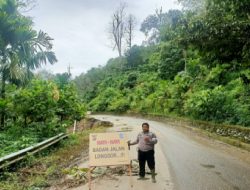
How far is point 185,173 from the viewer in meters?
10.1

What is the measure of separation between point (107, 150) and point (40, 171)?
137 inches

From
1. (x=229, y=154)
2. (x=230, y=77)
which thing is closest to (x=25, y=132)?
(x=229, y=154)

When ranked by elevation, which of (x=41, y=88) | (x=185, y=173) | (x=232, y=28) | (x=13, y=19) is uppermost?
(x=13, y=19)

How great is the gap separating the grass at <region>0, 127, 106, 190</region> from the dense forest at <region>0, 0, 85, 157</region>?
1.57 meters

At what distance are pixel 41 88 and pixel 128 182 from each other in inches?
348

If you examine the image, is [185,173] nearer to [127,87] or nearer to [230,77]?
[230,77]

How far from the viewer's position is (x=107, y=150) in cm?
826

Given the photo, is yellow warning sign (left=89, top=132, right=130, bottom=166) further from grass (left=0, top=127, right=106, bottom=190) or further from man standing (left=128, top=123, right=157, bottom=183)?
grass (left=0, top=127, right=106, bottom=190)

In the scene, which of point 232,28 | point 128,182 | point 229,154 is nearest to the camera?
point 128,182

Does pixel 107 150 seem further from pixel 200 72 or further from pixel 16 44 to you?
pixel 200 72

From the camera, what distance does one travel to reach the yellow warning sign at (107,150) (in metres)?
8.20

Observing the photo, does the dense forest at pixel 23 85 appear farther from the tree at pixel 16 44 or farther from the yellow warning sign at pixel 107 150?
the yellow warning sign at pixel 107 150

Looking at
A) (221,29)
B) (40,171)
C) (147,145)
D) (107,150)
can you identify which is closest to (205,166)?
(147,145)


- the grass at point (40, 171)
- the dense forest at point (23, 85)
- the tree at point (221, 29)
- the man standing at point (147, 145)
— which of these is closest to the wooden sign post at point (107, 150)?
the man standing at point (147, 145)
